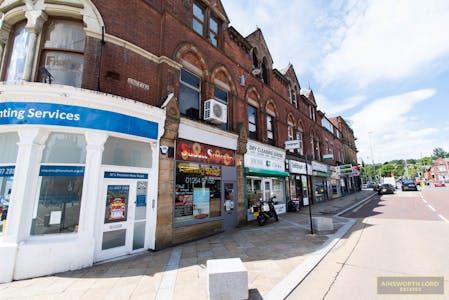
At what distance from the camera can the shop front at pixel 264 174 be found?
Answer: 459 inches

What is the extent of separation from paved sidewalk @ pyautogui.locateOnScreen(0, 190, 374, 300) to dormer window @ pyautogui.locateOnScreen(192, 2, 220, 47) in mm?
9624

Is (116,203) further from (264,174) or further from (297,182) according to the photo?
(297,182)

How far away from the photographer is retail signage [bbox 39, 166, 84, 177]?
17.8 ft

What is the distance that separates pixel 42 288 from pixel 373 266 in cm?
726

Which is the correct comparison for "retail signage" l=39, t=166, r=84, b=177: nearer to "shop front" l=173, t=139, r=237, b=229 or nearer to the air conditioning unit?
"shop front" l=173, t=139, r=237, b=229

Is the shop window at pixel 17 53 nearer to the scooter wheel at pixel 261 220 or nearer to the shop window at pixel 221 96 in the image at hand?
the shop window at pixel 221 96

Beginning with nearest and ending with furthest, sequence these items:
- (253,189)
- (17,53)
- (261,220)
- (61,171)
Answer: (61,171) → (17,53) → (261,220) → (253,189)

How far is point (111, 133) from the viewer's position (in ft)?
20.0

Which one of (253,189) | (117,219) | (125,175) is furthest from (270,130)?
(117,219)

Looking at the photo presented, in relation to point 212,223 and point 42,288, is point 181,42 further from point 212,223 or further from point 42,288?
point 42,288

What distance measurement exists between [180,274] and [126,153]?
4.02 meters

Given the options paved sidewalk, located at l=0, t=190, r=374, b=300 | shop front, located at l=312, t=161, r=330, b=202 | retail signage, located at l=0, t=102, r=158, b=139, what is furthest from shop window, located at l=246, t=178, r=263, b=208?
shop front, located at l=312, t=161, r=330, b=202

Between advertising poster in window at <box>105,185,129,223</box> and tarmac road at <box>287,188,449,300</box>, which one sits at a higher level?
advertising poster in window at <box>105,185,129,223</box>

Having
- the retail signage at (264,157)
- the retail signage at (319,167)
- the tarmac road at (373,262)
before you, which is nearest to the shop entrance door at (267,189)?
the retail signage at (264,157)
